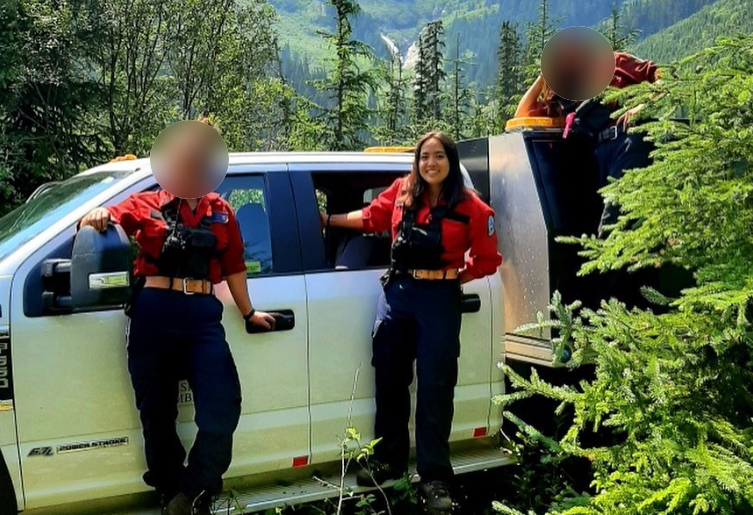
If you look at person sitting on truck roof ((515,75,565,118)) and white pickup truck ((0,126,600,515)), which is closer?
white pickup truck ((0,126,600,515))

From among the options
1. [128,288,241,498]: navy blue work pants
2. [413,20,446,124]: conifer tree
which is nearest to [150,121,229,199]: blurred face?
[128,288,241,498]: navy blue work pants

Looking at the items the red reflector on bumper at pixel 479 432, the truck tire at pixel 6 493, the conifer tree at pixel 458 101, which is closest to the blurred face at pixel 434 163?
the red reflector on bumper at pixel 479 432

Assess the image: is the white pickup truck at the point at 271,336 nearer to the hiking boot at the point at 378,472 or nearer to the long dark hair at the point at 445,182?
the hiking boot at the point at 378,472

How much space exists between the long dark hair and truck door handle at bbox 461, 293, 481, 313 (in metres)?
0.59

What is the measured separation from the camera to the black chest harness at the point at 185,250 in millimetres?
3354

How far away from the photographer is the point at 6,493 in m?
3.24

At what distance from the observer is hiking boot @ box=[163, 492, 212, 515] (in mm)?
3375

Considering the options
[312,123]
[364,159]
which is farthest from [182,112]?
[364,159]

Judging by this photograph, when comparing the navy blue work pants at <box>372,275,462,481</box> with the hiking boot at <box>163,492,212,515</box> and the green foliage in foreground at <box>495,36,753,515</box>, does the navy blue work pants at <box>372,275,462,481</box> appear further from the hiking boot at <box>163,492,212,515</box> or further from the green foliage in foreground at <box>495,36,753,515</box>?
the green foliage in foreground at <box>495,36,753,515</box>

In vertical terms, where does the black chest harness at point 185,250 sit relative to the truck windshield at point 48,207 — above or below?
below

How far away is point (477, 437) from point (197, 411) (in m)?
1.73

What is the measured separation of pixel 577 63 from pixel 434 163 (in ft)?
3.82

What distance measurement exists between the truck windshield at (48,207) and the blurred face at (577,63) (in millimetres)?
2516

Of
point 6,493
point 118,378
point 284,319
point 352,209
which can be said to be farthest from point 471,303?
point 6,493
